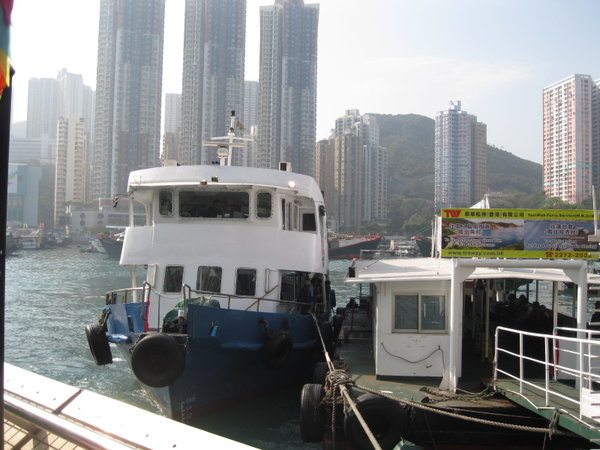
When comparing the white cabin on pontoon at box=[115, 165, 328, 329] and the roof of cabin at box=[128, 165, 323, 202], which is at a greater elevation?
the roof of cabin at box=[128, 165, 323, 202]

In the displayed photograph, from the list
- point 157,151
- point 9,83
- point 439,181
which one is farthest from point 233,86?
point 9,83

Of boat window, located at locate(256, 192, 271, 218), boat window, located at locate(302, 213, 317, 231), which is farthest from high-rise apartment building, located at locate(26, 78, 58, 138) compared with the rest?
boat window, located at locate(256, 192, 271, 218)

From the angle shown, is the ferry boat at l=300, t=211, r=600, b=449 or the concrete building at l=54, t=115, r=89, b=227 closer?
the ferry boat at l=300, t=211, r=600, b=449

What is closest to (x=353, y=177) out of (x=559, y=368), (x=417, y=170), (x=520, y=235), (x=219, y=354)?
(x=417, y=170)

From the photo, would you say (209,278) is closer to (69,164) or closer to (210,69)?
(210,69)

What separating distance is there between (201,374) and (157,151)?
90613mm

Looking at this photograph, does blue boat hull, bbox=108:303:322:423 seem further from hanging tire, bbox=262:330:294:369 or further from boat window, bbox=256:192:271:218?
boat window, bbox=256:192:271:218

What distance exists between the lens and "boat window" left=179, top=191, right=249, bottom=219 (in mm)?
11812

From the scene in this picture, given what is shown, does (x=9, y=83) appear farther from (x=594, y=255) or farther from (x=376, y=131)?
(x=376, y=131)

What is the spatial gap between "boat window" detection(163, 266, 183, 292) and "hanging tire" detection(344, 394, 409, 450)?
17.7 feet

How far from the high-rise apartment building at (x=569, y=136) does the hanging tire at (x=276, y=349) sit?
8607 cm

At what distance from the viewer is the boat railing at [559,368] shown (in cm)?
646

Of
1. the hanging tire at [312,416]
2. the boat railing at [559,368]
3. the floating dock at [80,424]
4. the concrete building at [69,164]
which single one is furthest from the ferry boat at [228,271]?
the concrete building at [69,164]

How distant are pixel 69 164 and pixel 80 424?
425 ft
